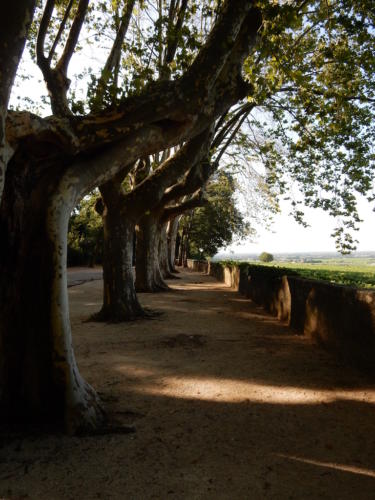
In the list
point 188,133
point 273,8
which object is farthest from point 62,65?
point 273,8

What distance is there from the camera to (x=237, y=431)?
3.49 meters

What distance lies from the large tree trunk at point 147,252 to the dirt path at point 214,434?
7.47 meters

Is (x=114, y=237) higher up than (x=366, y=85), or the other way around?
(x=366, y=85)

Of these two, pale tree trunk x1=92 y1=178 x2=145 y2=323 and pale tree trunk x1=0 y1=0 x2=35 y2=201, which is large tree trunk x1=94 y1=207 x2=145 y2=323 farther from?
pale tree trunk x1=0 y1=0 x2=35 y2=201

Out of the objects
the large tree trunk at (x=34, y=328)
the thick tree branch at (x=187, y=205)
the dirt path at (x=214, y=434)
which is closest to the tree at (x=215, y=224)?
the thick tree branch at (x=187, y=205)

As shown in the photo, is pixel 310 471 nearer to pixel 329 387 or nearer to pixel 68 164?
pixel 329 387

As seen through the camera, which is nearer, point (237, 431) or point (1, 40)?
point (1, 40)

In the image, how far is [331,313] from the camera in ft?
20.1

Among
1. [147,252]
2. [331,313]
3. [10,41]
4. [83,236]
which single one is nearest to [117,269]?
[147,252]

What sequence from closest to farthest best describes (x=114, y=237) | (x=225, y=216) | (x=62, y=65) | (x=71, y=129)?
1. (x=71, y=129)
2. (x=62, y=65)
3. (x=114, y=237)
4. (x=225, y=216)

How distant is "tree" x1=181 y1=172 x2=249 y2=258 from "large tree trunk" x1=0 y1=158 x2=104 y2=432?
36588 millimetres

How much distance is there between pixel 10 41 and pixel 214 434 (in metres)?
3.68

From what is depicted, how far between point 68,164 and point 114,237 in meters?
5.08

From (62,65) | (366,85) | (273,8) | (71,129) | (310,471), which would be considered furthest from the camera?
(366,85)
